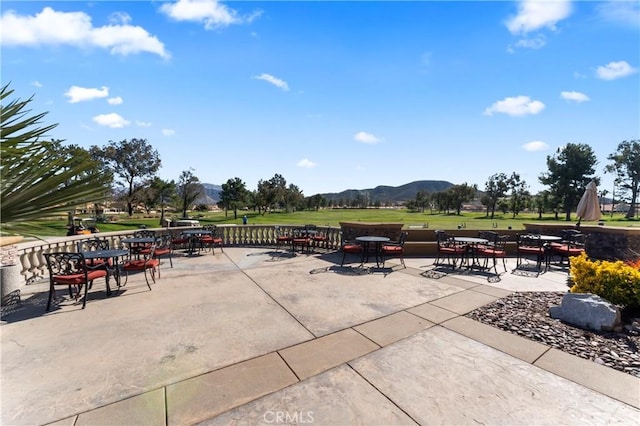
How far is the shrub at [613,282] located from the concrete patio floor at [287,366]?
1.44 m

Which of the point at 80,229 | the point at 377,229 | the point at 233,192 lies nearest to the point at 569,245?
the point at 377,229

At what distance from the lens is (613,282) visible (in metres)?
4.32

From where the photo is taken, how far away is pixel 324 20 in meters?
7.97

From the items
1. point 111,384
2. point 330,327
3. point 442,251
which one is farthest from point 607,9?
point 111,384

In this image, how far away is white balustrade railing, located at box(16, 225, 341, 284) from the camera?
6.32 meters

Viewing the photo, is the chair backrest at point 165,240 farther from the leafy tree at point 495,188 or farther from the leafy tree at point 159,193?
the leafy tree at point 495,188

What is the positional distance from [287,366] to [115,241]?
27.1 ft

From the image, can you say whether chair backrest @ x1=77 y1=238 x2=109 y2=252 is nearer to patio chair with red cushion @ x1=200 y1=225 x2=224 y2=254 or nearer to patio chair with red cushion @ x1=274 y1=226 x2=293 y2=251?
patio chair with red cushion @ x1=200 y1=225 x2=224 y2=254

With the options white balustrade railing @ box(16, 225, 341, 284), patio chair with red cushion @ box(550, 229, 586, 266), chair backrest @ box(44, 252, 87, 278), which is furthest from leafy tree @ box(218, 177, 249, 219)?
patio chair with red cushion @ box(550, 229, 586, 266)

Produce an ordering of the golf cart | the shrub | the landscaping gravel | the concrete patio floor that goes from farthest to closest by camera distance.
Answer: the golf cart
the shrub
the landscaping gravel
the concrete patio floor

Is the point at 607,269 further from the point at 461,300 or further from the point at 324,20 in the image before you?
the point at 324,20

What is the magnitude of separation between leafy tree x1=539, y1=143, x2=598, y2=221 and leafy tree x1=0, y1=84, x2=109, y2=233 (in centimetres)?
6350

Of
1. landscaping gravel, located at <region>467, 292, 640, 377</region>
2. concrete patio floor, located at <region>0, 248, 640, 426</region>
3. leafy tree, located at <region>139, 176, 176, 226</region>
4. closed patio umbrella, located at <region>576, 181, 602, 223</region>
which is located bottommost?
concrete patio floor, located at <region>0, 248, 640, 426</region>

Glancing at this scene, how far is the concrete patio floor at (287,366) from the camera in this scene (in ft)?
7.82
